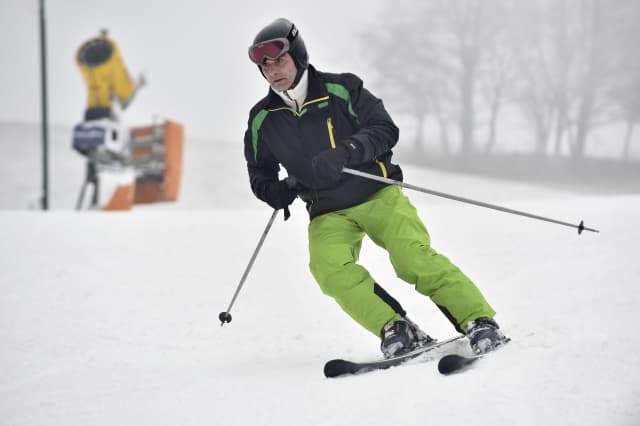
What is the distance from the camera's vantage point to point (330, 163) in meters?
2.46

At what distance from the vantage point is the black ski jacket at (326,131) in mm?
2693

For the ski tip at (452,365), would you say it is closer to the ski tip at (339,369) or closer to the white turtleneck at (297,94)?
the ski tip at (339,369)

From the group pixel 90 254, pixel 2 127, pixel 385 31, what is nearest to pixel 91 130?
pixel 90 254

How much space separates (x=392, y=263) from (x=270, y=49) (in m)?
1.06

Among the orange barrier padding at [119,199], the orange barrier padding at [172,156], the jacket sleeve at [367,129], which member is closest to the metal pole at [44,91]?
the orange barrier padding at [119,199]

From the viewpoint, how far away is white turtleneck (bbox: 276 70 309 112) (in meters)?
2.69

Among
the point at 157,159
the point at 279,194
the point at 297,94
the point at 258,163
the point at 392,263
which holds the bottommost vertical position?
the point at 392,263

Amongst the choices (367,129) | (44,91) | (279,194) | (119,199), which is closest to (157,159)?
(119,199)

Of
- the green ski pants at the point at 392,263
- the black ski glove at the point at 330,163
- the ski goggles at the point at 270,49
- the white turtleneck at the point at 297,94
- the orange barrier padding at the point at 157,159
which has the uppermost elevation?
the orange barrier padding at the point at 157,159

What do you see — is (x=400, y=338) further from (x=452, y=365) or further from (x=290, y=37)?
(x=290, y=37)

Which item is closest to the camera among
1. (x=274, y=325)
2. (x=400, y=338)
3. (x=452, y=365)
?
(x=452, y=365)

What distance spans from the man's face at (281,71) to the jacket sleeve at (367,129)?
0.92ft

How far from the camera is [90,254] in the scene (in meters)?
5.06

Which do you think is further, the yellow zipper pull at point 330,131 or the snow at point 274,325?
the yellow zipper pull at point 330,131
